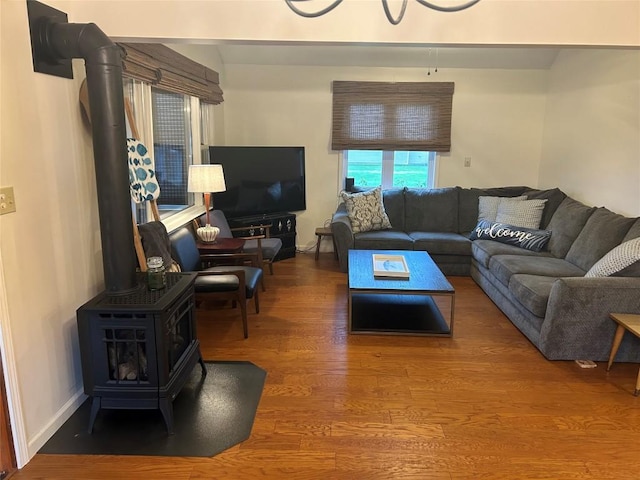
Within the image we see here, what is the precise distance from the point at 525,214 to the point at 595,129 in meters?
1.02

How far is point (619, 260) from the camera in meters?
3.04

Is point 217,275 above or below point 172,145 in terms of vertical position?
below

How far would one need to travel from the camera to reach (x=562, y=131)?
17.0 feet

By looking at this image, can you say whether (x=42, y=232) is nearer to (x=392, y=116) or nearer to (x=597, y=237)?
(x=597, y=237)

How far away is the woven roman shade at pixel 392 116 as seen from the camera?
5547 mm

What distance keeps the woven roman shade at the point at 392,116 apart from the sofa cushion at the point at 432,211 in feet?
2.08

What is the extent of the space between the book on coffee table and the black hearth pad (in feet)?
4.42

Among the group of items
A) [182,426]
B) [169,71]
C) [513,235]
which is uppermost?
[169,71]

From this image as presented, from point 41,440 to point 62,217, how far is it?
3.51 ft

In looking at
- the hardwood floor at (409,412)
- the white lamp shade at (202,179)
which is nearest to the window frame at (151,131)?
the white lamp shade at (202,179)

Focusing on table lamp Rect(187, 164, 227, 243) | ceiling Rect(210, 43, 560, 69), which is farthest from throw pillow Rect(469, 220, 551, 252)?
table lamp Rect(187, 164, 227, 243)

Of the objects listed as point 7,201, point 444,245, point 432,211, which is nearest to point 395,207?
point 432,211

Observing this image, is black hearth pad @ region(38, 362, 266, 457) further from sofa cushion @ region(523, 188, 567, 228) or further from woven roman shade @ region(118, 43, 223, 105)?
sofa cushion @ region(523, 188, 567, 228)

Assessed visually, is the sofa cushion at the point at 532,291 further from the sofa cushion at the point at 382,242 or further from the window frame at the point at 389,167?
the window frame at the point at 389,167
